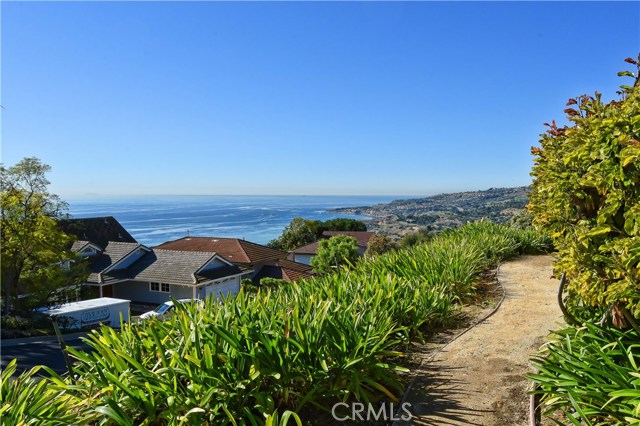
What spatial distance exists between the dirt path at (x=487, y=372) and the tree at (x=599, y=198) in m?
1.14

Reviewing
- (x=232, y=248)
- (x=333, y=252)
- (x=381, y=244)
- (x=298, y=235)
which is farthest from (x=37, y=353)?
(x=298, y=235)

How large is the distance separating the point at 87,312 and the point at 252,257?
15.2m

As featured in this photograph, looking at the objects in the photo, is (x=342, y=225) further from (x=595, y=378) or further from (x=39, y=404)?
(x=39, y=404)

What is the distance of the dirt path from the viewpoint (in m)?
3.37

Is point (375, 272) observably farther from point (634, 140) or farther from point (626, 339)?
point (634, 140)

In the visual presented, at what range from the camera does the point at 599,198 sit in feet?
9.72

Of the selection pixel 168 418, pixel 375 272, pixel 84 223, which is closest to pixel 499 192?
pixel 375 272

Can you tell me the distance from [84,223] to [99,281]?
11.3 m

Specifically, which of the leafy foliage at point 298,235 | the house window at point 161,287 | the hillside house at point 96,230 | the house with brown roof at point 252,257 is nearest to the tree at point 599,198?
the house with brown roof at point 252,257

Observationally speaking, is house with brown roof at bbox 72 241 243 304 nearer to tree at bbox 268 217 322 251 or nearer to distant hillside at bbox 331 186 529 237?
distant hillside at bbox 331 186 529 237

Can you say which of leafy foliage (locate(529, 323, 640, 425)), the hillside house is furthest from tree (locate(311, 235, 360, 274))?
leafy foliage (locate(529, 323, 640, 425))

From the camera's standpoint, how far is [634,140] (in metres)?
2.52

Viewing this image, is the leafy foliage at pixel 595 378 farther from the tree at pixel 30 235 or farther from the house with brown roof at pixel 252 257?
the house with brown roof at pixel 252 257

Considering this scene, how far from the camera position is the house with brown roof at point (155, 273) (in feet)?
92.9
